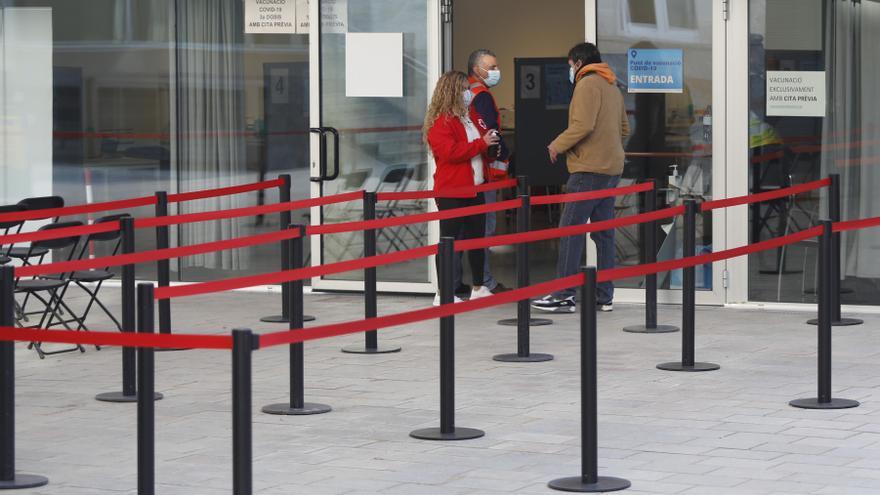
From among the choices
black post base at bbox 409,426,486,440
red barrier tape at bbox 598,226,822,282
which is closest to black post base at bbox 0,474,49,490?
black post base at bbox 409,426,486,440

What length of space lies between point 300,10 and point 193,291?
7276 millimetres

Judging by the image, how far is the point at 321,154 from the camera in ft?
45.3

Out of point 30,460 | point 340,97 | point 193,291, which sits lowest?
point 30,460

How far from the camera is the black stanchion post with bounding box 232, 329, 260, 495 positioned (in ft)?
18.5

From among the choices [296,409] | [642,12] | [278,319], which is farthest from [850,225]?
[278,319]

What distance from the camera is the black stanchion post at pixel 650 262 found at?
37.7ft

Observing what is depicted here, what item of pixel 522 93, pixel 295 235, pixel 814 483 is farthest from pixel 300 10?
pixel 814 483

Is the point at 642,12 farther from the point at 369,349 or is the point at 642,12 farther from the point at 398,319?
the point at 398,319

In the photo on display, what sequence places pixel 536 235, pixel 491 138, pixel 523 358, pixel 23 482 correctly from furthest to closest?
pixel 491 138 < pixel 523 358 < pixel 536 235 < pixel 23 482

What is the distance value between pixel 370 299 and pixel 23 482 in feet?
12.0

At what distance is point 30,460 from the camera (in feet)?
25.0

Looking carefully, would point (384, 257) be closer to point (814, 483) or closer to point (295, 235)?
point (295, 235)

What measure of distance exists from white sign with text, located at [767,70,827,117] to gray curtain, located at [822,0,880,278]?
0.08 m

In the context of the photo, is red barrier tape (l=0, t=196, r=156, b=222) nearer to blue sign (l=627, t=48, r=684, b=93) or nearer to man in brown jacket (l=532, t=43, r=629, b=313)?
man in brown jacket (l=532, t=43, r=629, b=313)
